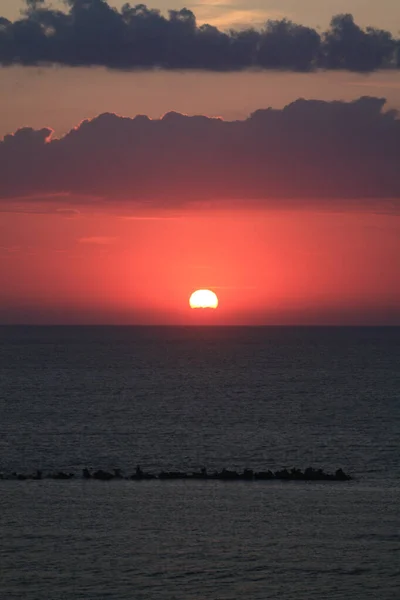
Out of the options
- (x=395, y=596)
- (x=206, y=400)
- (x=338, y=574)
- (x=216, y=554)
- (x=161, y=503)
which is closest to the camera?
(x=395, y=596)

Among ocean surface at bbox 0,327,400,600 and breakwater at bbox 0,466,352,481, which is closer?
ocean surface at bbox 0,327,400,600

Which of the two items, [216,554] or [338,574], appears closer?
[338,574]

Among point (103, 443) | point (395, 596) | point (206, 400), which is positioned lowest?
point (395, 596)

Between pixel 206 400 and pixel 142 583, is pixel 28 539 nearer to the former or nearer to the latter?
pixel 142 583

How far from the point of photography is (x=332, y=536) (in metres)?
57.8

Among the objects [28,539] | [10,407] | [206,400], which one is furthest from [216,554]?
[206,400]

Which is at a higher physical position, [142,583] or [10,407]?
[10,407]

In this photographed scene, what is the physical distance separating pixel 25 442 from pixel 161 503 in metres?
35.4

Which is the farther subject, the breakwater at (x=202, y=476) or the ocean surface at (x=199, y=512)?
the breakwater at (x=202, y=476)

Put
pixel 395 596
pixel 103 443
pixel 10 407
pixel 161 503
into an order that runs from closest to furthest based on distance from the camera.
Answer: pixel 395 596 < pixel 161 503 < pixel 103 443 < pixel 10 407

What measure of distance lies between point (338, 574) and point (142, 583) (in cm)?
949

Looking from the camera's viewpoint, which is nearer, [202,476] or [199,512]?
[199,512]

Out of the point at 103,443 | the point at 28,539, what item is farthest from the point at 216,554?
the point at 103,443

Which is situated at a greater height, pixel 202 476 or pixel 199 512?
pixel 202 476
